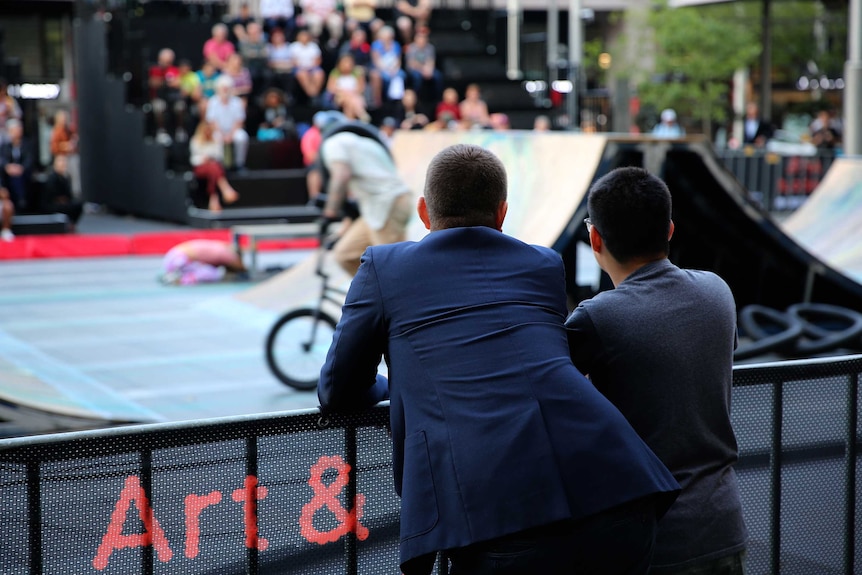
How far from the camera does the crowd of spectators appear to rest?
931 inches

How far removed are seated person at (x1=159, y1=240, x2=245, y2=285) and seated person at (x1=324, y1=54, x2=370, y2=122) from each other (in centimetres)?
718

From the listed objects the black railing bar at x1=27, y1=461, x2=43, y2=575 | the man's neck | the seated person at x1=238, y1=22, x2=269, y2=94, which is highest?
the seated person at x1=238, y1=22, x2=269, y2=94

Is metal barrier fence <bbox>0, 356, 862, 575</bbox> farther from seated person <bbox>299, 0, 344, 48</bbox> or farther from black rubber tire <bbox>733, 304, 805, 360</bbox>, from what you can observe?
seated person <bbox>299, 0, 344, 48</bbox>

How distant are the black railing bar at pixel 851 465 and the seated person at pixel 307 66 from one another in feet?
72.5

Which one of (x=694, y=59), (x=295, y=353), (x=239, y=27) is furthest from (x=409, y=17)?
(x=295, y=353)

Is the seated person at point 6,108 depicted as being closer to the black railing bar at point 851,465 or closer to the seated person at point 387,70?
the seated person at point 387,70

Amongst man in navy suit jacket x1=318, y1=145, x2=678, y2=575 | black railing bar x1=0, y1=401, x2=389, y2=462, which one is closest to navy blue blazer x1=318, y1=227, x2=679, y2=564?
man in navy suit jacket x1=318, y1=145, x2=678, y2=575

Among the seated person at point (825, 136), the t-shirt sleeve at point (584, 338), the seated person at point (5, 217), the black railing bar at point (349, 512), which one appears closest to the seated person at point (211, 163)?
the seated person at point (5, 217)

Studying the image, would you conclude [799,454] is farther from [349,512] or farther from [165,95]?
[165,95]

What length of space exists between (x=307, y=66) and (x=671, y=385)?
23059mm

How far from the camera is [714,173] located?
1087 centimetres

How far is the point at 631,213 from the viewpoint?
9.41 ft

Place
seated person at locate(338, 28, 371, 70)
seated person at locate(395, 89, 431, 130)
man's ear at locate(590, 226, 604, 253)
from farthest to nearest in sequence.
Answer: seated person at locate(338, 28, 371, 70), seated person at locate(395, 89, 431, 130), man's ear at locate(590, 226, 604, 253)

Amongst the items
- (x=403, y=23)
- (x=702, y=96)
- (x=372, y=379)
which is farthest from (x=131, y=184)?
(x=372, y=379)
